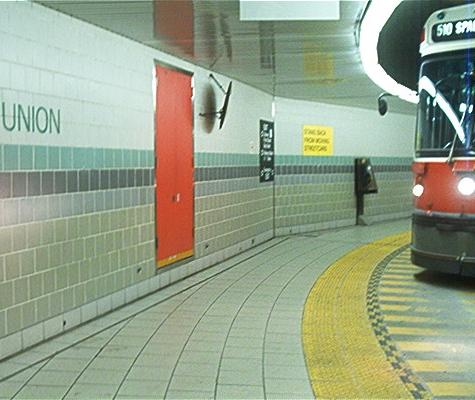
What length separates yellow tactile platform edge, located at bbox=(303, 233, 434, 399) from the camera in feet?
15.6

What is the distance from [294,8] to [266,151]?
7095 mm

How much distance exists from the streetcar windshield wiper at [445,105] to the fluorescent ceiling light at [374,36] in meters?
0.79

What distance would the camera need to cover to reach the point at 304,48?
8383 millimetres

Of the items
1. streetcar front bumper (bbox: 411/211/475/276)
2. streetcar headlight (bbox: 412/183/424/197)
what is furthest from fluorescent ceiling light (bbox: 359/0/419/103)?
streetcar front bumper (bbox: 411/211/475/276)

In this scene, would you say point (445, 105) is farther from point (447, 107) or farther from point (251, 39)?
point (251, 39)

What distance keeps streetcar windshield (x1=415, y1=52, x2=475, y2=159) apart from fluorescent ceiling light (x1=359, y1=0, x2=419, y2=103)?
0.78 metres

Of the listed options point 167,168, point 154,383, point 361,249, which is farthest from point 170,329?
→ point 361,249

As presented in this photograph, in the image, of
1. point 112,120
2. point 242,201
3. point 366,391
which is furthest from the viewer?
point 242,201

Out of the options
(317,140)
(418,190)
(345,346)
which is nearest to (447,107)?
(418,190)

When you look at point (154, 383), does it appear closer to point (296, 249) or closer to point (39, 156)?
point (39, 156)

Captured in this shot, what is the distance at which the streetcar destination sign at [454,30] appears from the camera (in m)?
7.89

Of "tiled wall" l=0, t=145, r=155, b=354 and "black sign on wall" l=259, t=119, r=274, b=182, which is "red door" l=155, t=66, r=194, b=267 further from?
"black sign on wall" l=259, t=119, r=274, b=182

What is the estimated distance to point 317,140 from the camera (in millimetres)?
14758

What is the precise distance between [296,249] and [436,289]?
142 inches
